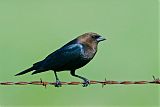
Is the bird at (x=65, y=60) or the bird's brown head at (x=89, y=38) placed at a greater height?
the bird's brown head at (x=89, y=38)

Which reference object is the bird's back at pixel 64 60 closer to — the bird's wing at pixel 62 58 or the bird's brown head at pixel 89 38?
the bird's wing at pixel 62 58

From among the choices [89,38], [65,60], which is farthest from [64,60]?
[89,38]

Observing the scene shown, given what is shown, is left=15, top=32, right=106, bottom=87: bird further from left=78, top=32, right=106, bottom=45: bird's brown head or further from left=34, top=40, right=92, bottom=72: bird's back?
left=78, top=32, right=106, bottom=45: bird's brown head

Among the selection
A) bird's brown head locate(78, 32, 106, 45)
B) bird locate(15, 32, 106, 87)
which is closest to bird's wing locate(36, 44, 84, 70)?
bird locate(15, 32, 106, 87)

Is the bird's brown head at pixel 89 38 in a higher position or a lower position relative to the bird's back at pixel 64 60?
higher

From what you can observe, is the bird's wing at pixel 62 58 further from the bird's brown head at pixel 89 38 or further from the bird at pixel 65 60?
the bird's brown head at pixel 89 38

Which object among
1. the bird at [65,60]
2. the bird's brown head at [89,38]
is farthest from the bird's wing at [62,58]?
the bird's brown head at [89,38]

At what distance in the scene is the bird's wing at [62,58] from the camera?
7789 millimetres

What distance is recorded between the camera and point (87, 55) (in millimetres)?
8031

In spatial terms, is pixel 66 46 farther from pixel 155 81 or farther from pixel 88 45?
pixel 155 81

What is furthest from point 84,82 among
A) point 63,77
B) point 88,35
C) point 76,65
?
point 63,77

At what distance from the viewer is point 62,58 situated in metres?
7.83

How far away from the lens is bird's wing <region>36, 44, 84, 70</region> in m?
7.79

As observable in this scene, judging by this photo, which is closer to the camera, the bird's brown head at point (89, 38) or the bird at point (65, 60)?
the bird at point (65, 60)
